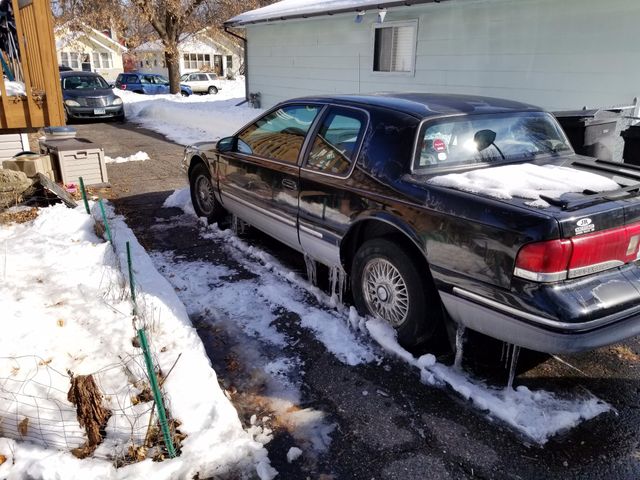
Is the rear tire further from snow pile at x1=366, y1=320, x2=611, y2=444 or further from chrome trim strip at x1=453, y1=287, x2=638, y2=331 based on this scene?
chrome trim strip at x1=453, y1=287, x2=638, y2=331

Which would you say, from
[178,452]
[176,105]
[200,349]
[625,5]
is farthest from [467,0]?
[176,105]

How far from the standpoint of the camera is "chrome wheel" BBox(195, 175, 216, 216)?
19.6 ft

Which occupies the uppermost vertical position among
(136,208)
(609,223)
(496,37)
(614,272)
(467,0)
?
(467,0)

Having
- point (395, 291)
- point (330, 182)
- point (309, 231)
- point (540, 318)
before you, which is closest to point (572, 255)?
point (540, 318)

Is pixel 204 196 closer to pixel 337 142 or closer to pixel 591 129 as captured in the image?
pixel 337 142

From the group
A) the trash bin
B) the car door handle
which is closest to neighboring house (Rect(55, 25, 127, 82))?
the trash bin

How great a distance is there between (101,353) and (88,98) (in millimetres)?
15741

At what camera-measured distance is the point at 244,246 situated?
17.5 ft

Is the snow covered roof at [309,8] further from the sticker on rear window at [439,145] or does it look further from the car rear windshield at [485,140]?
the sticker on rear window at [439,145]

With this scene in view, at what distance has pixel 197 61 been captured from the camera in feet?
157

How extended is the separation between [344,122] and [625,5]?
231 inches

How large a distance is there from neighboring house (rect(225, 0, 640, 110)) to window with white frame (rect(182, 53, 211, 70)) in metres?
36.3

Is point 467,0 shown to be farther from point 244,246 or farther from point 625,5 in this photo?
point 244,246

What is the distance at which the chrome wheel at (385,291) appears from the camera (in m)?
3.34
